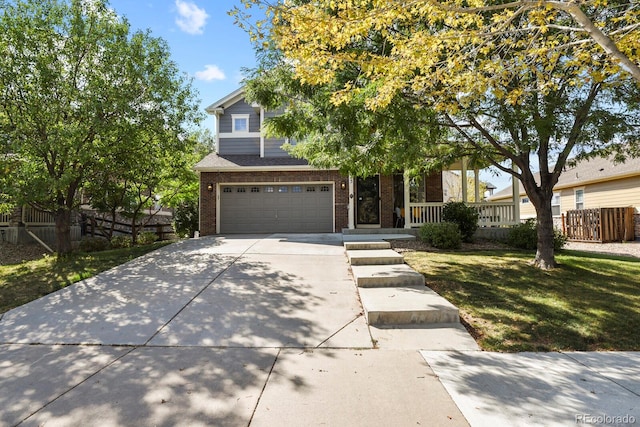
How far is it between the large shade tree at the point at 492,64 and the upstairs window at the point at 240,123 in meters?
9.19

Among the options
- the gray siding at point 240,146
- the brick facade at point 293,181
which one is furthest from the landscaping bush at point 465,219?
the gray siding at point 240,146

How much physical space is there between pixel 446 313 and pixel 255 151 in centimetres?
1247

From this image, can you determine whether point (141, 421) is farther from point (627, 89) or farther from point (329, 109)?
point (627, 89)

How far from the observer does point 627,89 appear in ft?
19.9

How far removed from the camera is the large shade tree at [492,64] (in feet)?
15.2

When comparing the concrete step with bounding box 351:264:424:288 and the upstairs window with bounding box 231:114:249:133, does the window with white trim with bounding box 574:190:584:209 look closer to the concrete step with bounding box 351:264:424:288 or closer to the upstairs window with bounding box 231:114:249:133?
the concrete step with bounding box 351:264:424:288

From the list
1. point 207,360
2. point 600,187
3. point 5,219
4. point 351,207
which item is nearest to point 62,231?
point 5,219

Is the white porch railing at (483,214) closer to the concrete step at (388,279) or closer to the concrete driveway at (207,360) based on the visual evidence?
the concrete step at (388,279)

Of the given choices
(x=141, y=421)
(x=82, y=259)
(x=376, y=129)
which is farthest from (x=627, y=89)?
(x=82, y=259)

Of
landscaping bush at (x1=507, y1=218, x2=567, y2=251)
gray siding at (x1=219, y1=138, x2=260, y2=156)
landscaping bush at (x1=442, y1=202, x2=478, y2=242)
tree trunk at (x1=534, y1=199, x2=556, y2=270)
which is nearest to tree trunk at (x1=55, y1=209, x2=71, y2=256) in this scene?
gray siding at (x1=219, y1=138, x2=260, y2=156)

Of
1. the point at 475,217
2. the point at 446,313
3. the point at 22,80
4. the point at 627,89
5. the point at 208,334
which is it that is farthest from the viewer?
the point at 475,217

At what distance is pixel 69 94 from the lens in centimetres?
772

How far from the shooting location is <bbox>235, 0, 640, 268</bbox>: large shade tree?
4.63 meters

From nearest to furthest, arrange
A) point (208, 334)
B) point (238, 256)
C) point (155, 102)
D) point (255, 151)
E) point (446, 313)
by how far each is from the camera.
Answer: point (208, 334) → point (446, 313) → point (238, 256) → point (155, 102) → point (255, 151)
